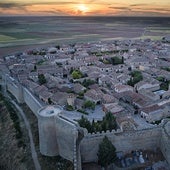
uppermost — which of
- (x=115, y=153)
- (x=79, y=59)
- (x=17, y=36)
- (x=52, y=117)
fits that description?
(x=52, y=117)

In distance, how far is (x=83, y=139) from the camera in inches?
668

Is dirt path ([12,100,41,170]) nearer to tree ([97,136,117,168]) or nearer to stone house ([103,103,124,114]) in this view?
tree ([97,136,117,168])

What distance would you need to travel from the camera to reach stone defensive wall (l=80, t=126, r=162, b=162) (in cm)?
1719

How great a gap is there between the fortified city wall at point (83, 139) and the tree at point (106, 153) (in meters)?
0.44

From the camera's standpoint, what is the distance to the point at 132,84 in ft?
103

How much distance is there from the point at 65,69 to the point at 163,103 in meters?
16.5

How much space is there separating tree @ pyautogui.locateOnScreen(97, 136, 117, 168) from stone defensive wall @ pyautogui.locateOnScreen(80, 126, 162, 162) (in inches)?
16.7

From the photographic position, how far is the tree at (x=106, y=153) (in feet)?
54.5

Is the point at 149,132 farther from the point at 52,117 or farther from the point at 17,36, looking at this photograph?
the point at 17,36

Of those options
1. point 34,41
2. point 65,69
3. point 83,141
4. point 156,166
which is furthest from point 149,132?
point 34,41

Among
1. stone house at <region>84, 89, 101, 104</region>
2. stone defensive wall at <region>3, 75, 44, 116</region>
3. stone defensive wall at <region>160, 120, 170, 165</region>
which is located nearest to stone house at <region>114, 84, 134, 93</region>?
stone house at <region>84, 89, 101, 104</region>

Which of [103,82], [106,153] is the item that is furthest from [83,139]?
[103,82]

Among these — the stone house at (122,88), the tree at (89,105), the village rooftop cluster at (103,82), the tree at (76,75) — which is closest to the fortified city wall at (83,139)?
the village rooftop cluster at (103,82)

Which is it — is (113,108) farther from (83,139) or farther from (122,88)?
(83,139)
